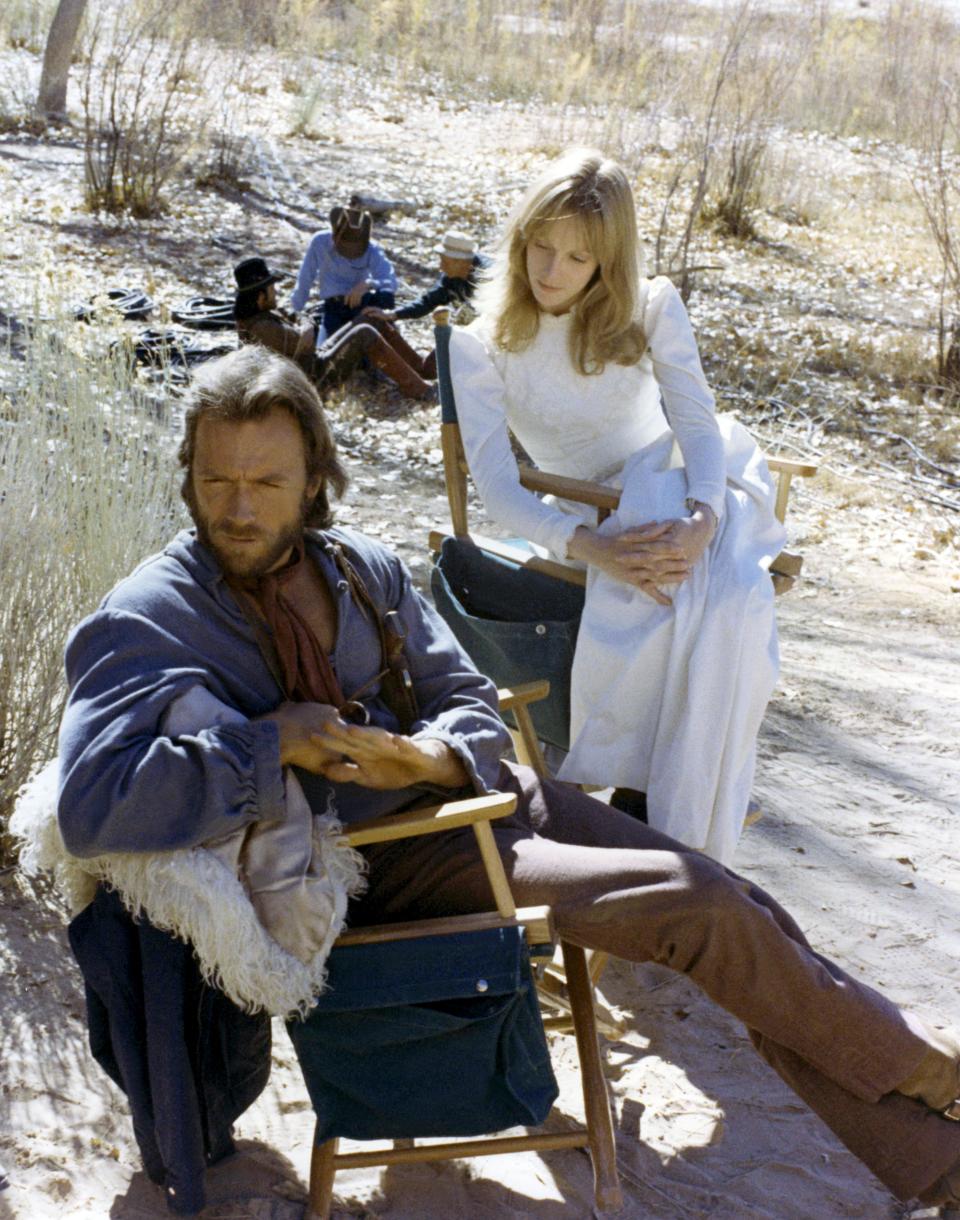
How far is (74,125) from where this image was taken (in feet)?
43.2

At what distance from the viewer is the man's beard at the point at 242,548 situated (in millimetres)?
2443

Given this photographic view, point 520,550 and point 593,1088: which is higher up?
point 520,550

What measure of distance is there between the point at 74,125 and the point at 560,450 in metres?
11.2

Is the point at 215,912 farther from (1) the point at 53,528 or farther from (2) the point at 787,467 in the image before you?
(2) the point at 787,467

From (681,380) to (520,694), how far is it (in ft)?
3.52

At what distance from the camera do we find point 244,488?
8.01 ft

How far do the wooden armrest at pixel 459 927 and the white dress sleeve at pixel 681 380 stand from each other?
1507mm

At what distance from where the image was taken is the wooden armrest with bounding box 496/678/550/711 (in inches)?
113

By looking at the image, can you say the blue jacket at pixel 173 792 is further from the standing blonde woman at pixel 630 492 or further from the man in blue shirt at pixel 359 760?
the standing blonde woman at pixel 630 492

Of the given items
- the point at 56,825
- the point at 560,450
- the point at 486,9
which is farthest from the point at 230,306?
the point at 486,9

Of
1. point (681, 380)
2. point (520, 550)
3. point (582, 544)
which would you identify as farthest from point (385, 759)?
point (681, 380)

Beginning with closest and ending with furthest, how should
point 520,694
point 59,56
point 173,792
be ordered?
point 173,792 → point 520,694 → point 59,56

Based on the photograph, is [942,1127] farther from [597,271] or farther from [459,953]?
[597,271]

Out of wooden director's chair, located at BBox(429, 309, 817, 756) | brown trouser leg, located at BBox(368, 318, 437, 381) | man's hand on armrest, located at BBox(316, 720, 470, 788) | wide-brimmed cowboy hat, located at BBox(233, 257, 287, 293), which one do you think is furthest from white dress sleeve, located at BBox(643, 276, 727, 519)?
brown trouser leg, located at BBox(368, 318, 437, 381)
